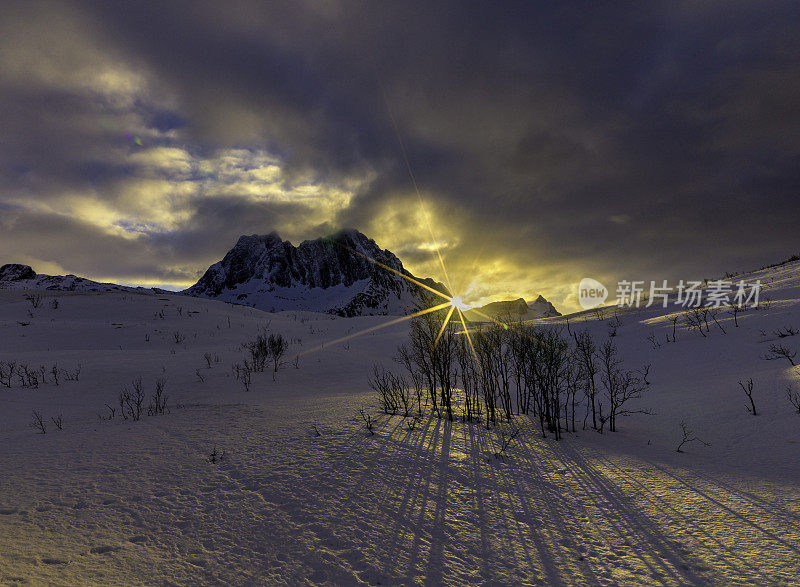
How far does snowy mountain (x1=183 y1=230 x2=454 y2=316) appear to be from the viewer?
4899 inches

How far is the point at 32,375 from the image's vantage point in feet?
27.6

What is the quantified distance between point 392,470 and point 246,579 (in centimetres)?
200

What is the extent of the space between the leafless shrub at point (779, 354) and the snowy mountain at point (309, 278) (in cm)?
10364

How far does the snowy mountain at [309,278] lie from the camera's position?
124m

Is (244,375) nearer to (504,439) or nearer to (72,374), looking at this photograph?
(72,374)

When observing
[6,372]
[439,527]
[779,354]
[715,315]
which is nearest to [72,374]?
[6,372]

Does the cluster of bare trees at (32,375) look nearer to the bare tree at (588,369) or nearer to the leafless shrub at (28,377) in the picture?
the leafless shrub at (28,377)

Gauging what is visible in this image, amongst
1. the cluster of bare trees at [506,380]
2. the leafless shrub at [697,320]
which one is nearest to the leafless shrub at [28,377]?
the cluster of bare trees at [506,380]

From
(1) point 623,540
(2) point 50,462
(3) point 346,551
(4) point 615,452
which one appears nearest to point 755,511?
(1) point 623,540

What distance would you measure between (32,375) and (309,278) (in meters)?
138

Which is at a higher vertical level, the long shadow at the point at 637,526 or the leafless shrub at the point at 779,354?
the leafless shrub at the point at 779,354

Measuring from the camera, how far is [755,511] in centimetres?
341

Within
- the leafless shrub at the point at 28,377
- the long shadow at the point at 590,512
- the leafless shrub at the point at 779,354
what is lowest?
the long shadow at the point at 590,512

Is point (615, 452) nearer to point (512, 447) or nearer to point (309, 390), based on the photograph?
point (512, 447)
